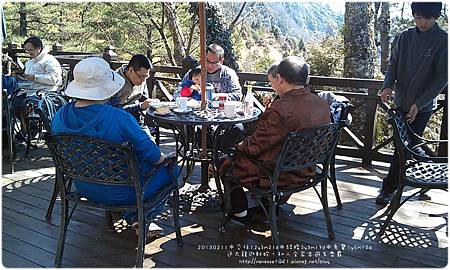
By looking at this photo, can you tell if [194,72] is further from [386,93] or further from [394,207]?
[394,207]

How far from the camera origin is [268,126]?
8.27 ft

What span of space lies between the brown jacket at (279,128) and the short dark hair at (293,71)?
6cm

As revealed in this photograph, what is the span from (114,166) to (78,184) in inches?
13.4

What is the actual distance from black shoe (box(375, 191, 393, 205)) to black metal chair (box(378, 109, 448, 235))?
1.52 ft

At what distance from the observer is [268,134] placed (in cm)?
252

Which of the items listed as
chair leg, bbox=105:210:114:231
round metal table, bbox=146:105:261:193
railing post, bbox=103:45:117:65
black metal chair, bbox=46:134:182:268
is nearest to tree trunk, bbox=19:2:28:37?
railing post, bbox=103:45:117:65

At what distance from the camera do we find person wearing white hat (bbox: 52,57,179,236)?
7.24 feet

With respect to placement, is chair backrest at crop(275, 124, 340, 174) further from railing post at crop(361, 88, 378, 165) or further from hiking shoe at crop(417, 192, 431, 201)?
railing post at crop(361, 88, 378, 165)

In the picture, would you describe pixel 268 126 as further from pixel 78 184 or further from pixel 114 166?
pixel 78 184

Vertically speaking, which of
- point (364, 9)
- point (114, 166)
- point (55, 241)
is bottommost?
point (55, 241)

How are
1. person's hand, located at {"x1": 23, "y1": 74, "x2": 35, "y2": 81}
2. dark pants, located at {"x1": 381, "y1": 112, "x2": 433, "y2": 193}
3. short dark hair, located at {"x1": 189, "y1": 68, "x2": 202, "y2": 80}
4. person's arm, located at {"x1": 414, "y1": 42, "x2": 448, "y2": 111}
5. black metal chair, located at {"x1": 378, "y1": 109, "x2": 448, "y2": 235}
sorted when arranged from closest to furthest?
black metal chair, located at {"x1": 378, "y1": 109, "x2": 448, "y2": 235}
person's arm, located at {"x1": 414, "y1": 42, "x2": 448, "y2": 111}
dark pants, located at {"x1": 381, "y1": 112, "x2": 433, "y2": 193}
short dark hair, located at {"x1": 189, "y1": 68, "x2": 202, "y2": 80}
person's hand, located at {"x1": 23, "y1": 74, "x2": 35, "y2": 81}

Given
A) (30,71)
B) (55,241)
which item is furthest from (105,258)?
(30,71)

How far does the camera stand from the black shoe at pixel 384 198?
10.7 feet

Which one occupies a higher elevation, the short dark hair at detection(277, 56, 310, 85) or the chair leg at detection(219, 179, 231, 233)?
the short dark hair at detection(277, 56, 310, 85)
